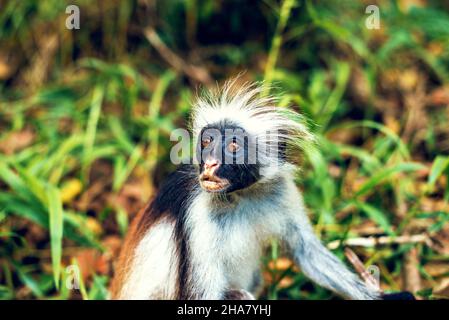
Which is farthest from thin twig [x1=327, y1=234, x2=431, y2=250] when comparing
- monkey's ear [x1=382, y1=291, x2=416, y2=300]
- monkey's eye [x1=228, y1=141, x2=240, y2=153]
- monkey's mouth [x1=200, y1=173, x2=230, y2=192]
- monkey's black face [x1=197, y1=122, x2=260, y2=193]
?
monkey's mouth [x1=200, y1=173, x2=230, y2=192]

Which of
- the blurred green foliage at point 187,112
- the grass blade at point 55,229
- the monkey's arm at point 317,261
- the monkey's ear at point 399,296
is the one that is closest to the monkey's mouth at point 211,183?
the monkey's arm at point 317,261

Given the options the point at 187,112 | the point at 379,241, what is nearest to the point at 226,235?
the point at 379,241

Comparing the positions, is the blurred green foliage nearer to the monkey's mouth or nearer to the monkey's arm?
the monkey's arm

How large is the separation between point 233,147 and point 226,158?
13 centimetres

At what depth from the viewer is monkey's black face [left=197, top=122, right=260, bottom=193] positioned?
4.14m

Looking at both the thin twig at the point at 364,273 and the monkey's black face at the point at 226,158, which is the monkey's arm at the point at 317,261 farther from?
the monkey's black face at the point at 226,158

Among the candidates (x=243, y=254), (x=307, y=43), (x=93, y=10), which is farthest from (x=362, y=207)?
(x=93, y=10)

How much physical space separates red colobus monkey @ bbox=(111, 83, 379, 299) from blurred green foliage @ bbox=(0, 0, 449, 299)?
0.34 metres

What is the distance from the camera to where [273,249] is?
16.5 feet

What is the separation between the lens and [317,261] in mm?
4844

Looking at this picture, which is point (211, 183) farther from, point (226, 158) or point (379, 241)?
point (379, 241)

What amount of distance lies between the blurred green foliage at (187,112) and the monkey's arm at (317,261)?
0.25 metres

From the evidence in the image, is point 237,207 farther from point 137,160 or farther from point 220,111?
point 137,160
